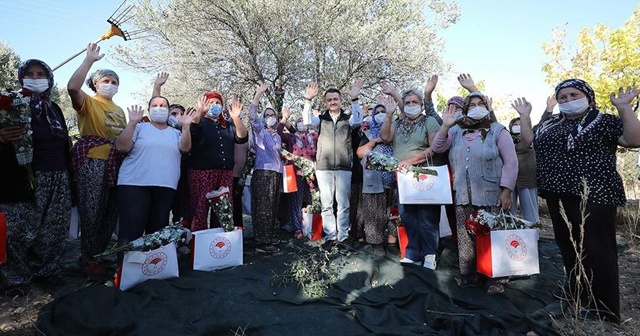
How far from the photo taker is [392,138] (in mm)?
4359

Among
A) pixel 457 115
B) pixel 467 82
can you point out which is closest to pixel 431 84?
pixel 467 82

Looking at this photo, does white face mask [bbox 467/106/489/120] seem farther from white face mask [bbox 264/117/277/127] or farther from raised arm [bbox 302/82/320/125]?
white face mask [bbox 264/117/277/127]

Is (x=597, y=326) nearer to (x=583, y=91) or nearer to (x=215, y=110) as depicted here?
(x=583, y=91)

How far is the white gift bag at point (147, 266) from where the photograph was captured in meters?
3.26

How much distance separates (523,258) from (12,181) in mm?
4417

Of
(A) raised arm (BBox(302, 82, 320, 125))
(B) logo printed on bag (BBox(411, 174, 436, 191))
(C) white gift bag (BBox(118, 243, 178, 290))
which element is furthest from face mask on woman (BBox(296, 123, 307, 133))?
(C) white gift bag (BBox(118, 243, 178, 290))

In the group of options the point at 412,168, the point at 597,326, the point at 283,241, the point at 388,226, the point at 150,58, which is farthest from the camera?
the point at 150,58

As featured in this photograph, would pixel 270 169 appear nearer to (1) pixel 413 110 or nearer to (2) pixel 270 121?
(2) pixel 270 121

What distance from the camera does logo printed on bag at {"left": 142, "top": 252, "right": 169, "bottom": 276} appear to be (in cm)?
337


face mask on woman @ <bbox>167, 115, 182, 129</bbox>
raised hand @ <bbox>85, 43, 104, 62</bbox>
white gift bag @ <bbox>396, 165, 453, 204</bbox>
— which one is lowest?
white gift bag @ <bbox>396, 165, 453, 204</bbox>

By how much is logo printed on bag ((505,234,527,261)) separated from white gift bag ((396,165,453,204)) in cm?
65

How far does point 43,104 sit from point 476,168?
399cm

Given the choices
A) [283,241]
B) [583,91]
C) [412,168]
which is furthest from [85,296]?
[583,91]

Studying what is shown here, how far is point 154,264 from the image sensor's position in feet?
11.2
